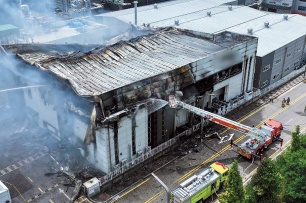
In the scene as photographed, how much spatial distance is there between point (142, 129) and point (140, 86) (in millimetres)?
4722

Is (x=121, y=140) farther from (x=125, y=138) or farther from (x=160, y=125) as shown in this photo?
(x=160, y=125)

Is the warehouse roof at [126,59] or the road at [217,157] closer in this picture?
the road at [217,157]

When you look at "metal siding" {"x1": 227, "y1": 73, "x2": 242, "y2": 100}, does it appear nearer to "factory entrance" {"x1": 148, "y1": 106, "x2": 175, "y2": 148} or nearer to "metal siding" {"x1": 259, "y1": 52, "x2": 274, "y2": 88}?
"metal siding" {"x1": 259, "y1": 52, "x2": 274, "y2": 88}

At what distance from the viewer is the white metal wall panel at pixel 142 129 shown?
3766 centimetres

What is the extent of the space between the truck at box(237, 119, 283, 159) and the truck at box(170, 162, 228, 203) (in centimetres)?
540

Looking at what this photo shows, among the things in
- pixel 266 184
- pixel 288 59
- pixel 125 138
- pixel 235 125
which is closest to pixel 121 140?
pixel 125 138

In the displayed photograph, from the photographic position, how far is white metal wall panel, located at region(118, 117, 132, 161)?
36100 mm

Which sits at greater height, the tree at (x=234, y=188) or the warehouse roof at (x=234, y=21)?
the warehouse roof at (x=234, y=21)

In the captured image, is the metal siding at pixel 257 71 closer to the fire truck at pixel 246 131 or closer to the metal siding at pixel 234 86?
the metal siding at pixel 234 86

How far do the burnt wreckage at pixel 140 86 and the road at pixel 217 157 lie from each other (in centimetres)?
269

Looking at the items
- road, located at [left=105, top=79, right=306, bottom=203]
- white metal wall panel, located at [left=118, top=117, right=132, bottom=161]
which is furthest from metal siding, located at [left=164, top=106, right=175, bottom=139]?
white metal wall panel, located at [left=118, top=117, right=132, bottom=161]

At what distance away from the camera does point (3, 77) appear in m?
47.0

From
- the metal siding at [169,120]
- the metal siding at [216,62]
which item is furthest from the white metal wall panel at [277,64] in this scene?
the metal siding at [169,120]

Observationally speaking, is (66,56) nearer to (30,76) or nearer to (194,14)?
(30,76)
